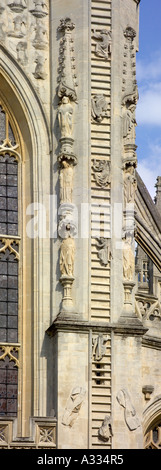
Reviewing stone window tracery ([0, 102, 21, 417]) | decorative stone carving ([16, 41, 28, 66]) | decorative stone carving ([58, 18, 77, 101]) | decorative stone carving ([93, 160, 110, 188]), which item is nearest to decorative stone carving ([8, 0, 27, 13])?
decorative stone carving ([16, 41, 28, 66])

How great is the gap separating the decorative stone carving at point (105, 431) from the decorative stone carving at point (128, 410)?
1.22 feet

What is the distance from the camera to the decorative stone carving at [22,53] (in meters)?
37.4

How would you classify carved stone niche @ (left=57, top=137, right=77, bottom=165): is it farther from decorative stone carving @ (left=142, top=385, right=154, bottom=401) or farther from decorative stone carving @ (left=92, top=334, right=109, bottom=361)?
decorative stone carving @ (left=142, top=385, right=154, bottom=401)

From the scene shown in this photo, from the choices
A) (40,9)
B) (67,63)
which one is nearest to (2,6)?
(40,9)

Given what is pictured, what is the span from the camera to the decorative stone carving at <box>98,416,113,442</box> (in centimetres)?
3500

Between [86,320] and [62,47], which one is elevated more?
[62,47]

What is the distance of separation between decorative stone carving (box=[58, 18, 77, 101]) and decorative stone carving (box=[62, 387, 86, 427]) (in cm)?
605

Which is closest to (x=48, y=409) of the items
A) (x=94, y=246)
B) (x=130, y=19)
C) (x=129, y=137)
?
(x=94, y=246)

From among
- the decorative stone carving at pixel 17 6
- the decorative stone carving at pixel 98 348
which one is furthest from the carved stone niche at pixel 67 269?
the decorative stone carving at pixel 17 6

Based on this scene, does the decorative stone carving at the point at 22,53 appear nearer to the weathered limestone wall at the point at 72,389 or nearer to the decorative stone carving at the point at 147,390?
the weathered limestone wall at the point at 72,389

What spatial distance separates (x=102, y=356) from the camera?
35531 mm
